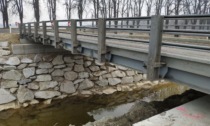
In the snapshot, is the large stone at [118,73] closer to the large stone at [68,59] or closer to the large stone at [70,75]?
the large stone at [70,75]

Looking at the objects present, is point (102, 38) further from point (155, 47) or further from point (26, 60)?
point (26, 60)

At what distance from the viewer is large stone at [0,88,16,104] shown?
41.6ft

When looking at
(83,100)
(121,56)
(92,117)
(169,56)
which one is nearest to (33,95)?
(83,100)

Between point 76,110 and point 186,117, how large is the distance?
7.57 m

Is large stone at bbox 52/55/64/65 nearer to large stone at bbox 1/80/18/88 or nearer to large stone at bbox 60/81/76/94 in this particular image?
large stone at bbox 60/81/76/94

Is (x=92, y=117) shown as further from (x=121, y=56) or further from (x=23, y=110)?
(x=121, y=56)

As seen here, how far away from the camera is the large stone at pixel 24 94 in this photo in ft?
43.0

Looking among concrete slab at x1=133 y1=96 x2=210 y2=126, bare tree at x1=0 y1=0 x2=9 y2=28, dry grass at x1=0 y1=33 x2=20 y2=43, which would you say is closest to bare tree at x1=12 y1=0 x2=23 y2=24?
bare tree at x1=0 y1=0 x2=9 y2=28

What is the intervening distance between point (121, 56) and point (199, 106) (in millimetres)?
2772

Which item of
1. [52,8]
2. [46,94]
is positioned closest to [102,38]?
[46,94]

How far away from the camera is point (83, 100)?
14078 mm

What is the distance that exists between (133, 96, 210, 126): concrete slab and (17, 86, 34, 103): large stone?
892cm

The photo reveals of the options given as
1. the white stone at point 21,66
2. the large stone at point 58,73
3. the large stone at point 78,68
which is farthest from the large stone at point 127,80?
the white stone at point 21,66

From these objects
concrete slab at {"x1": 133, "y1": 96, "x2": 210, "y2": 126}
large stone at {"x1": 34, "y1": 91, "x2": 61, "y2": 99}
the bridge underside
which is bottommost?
large stone at {"x1": 34, "y1": 91, "x2": 61, "y2": 99}
